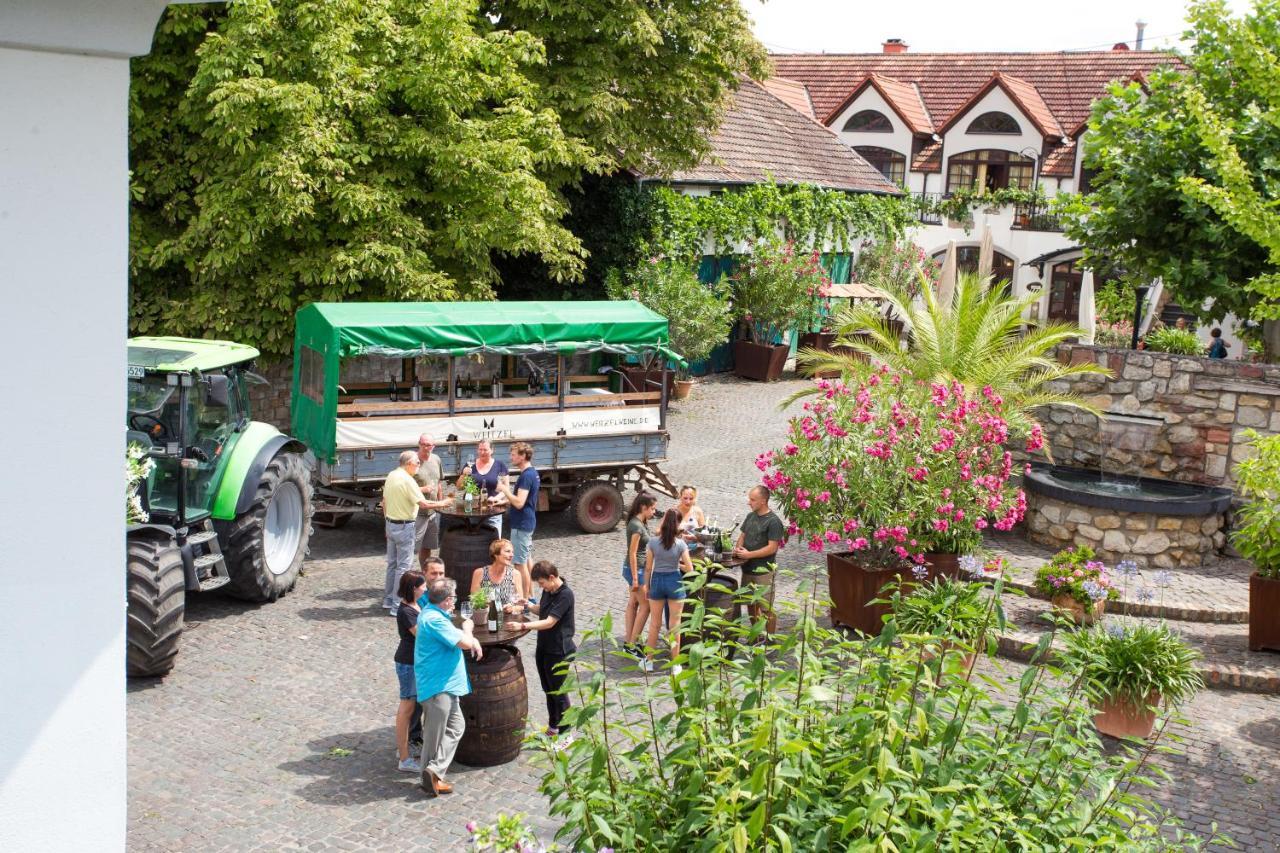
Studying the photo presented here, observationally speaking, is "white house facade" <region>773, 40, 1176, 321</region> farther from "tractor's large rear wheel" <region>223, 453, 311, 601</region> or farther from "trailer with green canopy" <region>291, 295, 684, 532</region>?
"tractor's large rear wheel" <region>223, 453, 311, 601</region>

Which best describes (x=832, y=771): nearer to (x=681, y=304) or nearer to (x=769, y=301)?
(x=681, y=304)

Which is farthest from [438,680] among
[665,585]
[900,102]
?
[900,102]

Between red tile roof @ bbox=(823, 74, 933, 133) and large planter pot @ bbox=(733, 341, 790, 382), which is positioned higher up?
red tile roof @ bbox=(823, 74, 933, 133)

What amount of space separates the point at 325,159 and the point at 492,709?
1016 cm

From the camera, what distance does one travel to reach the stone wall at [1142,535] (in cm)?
1361

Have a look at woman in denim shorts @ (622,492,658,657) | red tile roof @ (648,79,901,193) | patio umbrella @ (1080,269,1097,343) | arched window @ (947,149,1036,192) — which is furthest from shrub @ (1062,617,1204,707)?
arched window @ (947,149,1036,192)

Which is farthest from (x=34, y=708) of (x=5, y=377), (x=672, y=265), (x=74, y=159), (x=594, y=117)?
(x=672, y=265)

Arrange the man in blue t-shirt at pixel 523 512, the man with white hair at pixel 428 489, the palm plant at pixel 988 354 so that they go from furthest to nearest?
the palm plant at pixel 988 354 → the man with white hair at pixel 428 489 → the man in blue t-shirt at pixel 523 512

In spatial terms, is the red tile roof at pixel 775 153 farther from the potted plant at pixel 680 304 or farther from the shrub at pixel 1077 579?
the shrub at pixel 1077 579

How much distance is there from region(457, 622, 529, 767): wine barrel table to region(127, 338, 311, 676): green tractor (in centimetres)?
270

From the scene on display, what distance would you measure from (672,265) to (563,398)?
1020 cm

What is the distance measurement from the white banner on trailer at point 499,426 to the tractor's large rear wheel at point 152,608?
3844mm

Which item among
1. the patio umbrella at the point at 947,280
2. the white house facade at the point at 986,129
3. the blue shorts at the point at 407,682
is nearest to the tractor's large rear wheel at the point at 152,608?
the blue shorts at the point at 407,682

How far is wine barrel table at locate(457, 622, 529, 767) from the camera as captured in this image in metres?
8.69
